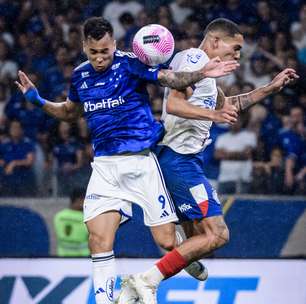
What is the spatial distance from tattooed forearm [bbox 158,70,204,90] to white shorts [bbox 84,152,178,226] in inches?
25.8

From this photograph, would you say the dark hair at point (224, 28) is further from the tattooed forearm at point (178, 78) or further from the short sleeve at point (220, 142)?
the short sleeve at point (220, 142)

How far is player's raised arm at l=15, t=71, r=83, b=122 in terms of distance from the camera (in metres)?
8.89

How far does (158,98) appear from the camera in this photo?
13.6m

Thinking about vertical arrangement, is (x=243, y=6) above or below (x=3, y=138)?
above

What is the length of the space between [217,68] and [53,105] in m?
1.58

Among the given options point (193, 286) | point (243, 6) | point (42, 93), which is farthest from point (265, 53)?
point (193, 286)

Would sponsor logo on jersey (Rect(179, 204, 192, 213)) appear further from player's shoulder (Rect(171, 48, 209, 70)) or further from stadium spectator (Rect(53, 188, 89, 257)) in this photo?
stadium spectator (Rect(53, 188, 89, 257))

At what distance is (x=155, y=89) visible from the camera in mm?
14016

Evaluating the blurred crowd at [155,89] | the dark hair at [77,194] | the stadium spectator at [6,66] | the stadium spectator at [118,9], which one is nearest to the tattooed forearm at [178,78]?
the dark hair at [77,194]

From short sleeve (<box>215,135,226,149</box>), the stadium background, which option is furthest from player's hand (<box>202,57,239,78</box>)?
short sleeve (<box>215,135,226,149</box>)

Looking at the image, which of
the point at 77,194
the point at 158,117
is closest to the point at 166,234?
the point at 77,194

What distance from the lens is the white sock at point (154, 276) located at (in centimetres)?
836

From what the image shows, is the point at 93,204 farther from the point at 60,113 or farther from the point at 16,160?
the point at 16,160

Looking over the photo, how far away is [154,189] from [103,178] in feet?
1.25
